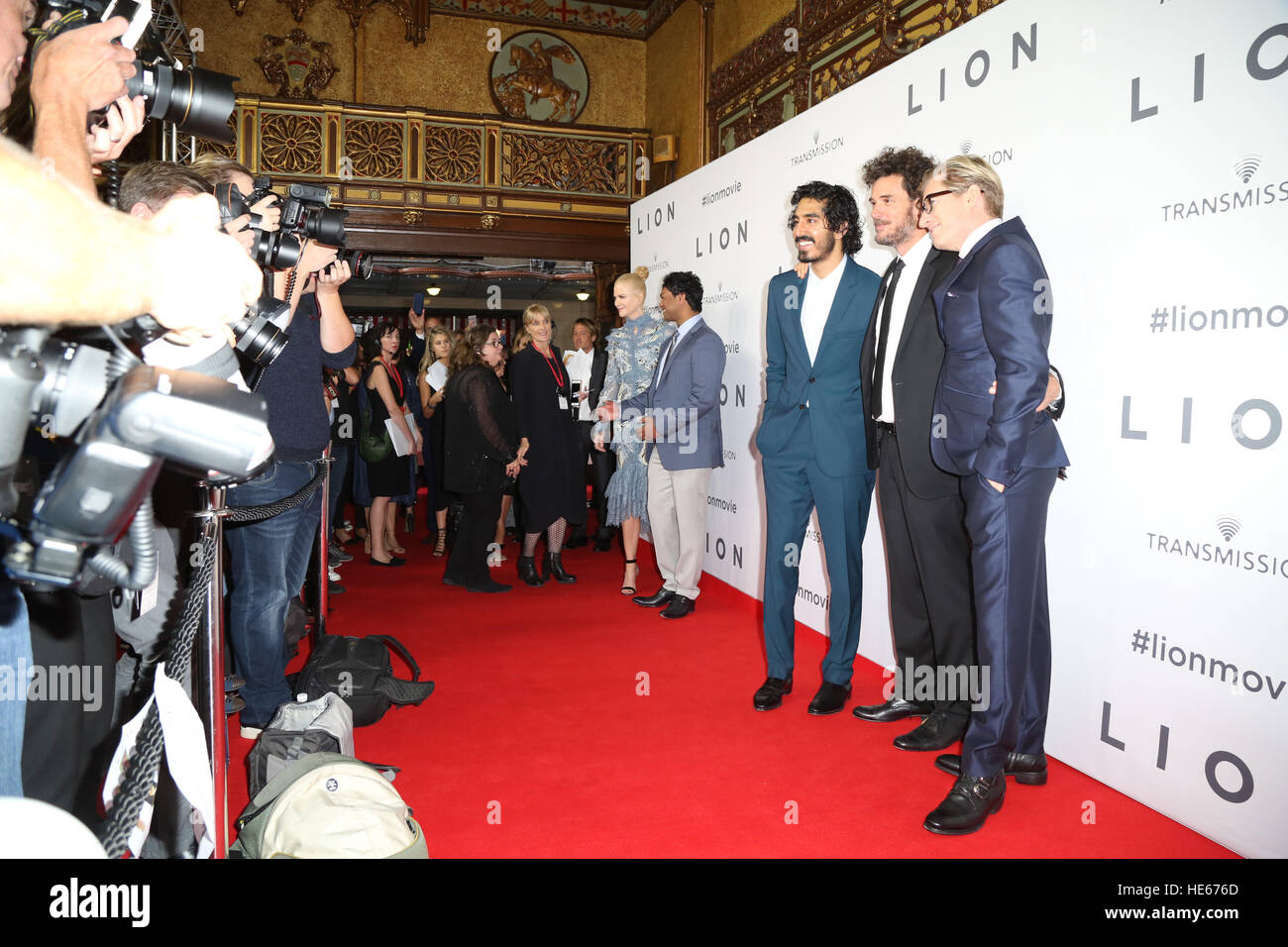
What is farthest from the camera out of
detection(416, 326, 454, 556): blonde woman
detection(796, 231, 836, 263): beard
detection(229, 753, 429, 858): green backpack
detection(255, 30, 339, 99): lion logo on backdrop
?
detection(255, 30, 339, 99): lion logo on backdrop

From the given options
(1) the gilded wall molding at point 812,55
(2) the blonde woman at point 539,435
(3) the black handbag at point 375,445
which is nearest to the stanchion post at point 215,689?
(2) the blonde woman at point 539,435

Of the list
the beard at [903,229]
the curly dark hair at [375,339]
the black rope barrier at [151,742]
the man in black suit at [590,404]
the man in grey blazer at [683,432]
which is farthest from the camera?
the man in black suit at [590,404]

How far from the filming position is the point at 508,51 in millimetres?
9031

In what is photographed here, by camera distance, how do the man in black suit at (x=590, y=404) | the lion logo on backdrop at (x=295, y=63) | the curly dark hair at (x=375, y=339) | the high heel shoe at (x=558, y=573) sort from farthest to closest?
the lion logo on backdrop at (x=295, y=63)
the man in black suit at (x=590, y=404)
the curly dark hair at (x=375, y=339)
the high heel shoe at (x=558, y=573)

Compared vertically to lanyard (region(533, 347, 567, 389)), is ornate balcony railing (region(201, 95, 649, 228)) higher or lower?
higher

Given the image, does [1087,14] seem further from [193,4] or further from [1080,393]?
[193,4]

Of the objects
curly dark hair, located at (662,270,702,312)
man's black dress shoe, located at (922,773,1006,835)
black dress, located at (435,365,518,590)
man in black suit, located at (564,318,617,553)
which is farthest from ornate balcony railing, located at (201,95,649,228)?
man's black dress shoe, located at (922,773,1006,835)

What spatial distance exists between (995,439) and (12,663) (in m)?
2.03

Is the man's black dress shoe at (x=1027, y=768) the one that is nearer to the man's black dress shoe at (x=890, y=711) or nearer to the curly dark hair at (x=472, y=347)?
the man's black dress shoe at (x=890, y=711)

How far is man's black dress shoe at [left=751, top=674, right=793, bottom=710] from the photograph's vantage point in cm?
299

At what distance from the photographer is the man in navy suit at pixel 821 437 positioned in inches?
114

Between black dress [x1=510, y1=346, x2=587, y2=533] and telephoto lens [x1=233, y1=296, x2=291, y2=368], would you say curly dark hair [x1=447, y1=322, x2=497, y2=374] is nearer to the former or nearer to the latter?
black dress [x1=510, y1=346, x2=587, y2=533]

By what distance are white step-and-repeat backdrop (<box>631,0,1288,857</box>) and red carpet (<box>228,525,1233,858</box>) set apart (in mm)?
252
